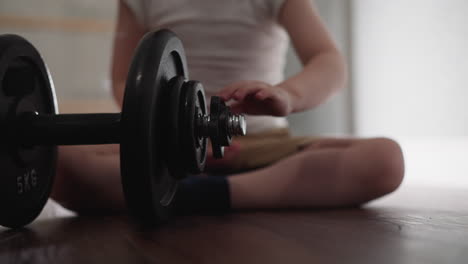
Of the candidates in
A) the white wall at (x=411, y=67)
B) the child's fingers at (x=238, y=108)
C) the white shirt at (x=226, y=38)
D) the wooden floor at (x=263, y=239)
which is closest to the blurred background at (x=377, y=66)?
the white wall at (x=411, y=67)

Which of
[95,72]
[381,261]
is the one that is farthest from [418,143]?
[381,261]

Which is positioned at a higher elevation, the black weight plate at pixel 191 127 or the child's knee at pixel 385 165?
the black weight plate at pixel 191 127

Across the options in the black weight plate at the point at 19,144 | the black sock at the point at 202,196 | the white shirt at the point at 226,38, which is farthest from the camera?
the white shirt at the point at 226,38

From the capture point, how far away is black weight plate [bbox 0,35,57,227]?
52cm

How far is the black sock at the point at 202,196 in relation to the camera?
68 cm

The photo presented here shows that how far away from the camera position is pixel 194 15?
907mm

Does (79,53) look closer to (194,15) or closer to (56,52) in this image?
(56,52)

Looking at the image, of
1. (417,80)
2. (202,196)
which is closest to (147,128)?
(202,196)

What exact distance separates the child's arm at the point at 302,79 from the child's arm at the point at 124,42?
0.95ft

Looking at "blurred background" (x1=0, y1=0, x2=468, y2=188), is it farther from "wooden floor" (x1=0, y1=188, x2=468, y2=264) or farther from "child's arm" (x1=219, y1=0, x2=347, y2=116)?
"wooden floor" (x1=0, y1=188, x2=468, y2=264)

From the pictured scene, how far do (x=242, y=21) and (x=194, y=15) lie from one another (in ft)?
0.30

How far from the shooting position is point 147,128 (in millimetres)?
428

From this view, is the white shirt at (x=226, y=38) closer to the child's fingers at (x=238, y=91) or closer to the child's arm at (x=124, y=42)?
the child's arm at (x=124, y=42)

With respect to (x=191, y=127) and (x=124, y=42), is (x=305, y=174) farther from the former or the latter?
(x=124, y=42)
